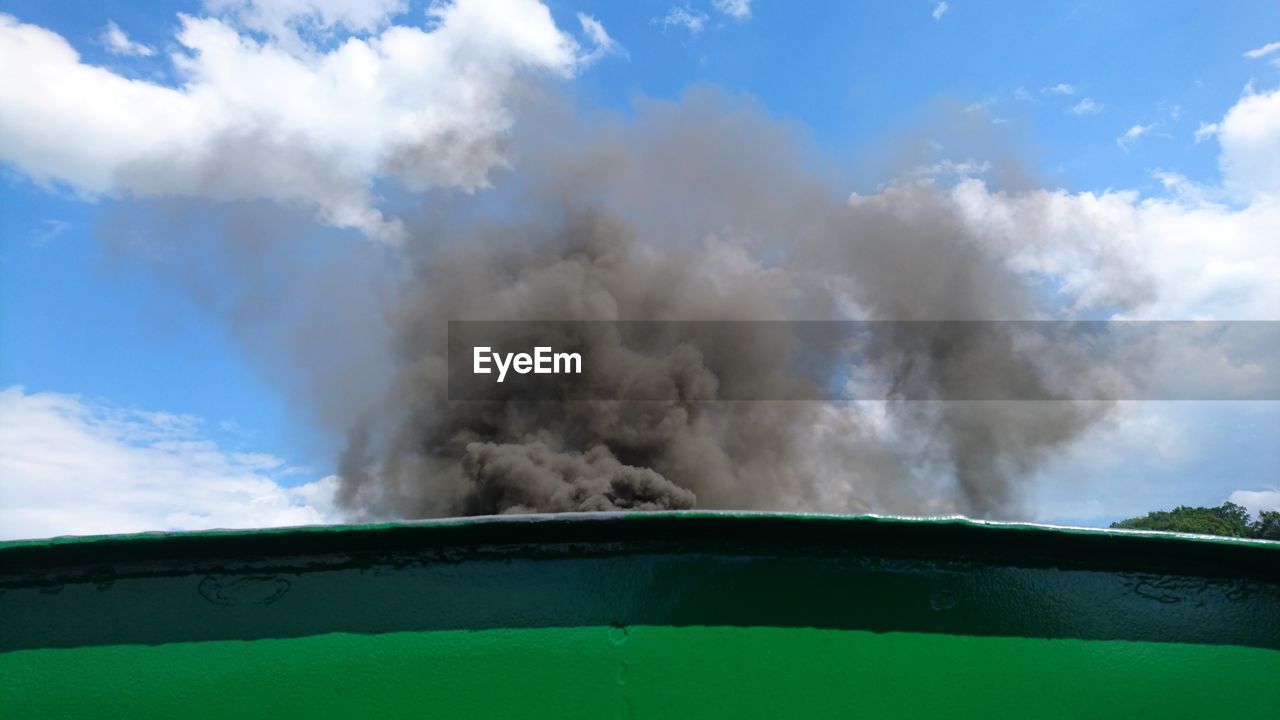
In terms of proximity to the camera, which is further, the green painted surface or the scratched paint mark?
the scratched paint mark

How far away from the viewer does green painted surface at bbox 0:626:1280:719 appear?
5.32 ft

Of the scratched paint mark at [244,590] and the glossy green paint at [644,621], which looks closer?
the glossy green paint at [644,621]

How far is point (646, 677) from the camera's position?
5.38ft

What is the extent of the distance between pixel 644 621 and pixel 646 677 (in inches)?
4.8

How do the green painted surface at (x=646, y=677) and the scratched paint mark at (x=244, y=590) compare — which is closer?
the green painted surface at (x=646, y=677)

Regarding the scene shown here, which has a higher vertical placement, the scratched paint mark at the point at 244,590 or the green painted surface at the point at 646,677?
the scratched paint mark at the point at 244,590

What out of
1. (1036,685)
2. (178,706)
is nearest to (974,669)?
(1036,685)

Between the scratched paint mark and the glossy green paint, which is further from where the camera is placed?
the scratched paint mark

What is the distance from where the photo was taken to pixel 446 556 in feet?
6.07

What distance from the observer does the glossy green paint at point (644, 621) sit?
1.64 meters

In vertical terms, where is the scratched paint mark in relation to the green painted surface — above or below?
above

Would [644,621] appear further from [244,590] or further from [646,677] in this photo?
[244,590]

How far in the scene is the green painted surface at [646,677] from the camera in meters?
1.62

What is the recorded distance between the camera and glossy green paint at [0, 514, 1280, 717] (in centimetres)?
164
